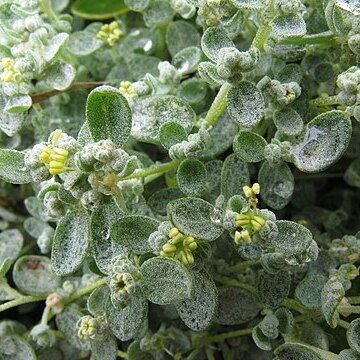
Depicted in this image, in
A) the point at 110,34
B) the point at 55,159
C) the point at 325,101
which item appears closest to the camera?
the point at 55,159

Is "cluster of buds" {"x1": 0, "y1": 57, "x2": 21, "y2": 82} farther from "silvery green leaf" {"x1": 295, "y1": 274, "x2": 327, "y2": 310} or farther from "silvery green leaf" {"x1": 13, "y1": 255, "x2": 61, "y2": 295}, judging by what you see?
"silvery green leaf" {"x1": 295, "y1": 274, "x2": 327, "y2": 310}

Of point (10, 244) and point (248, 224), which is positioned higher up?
point (248, 224)

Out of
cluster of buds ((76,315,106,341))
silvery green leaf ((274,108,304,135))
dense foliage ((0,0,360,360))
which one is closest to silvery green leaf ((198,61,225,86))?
dense foliage ((0,0,360,360))

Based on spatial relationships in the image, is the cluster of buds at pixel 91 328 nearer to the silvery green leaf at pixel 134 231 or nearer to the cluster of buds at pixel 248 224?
the silvery green leaf at pixel 134 231

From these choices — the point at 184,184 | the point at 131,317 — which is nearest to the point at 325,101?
the point at 184,184

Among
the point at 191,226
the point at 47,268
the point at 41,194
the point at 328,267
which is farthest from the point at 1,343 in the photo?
the point at 328,267

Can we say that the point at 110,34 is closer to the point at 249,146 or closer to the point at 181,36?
the point at 181,36

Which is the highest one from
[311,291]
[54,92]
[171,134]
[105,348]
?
[171,134]
